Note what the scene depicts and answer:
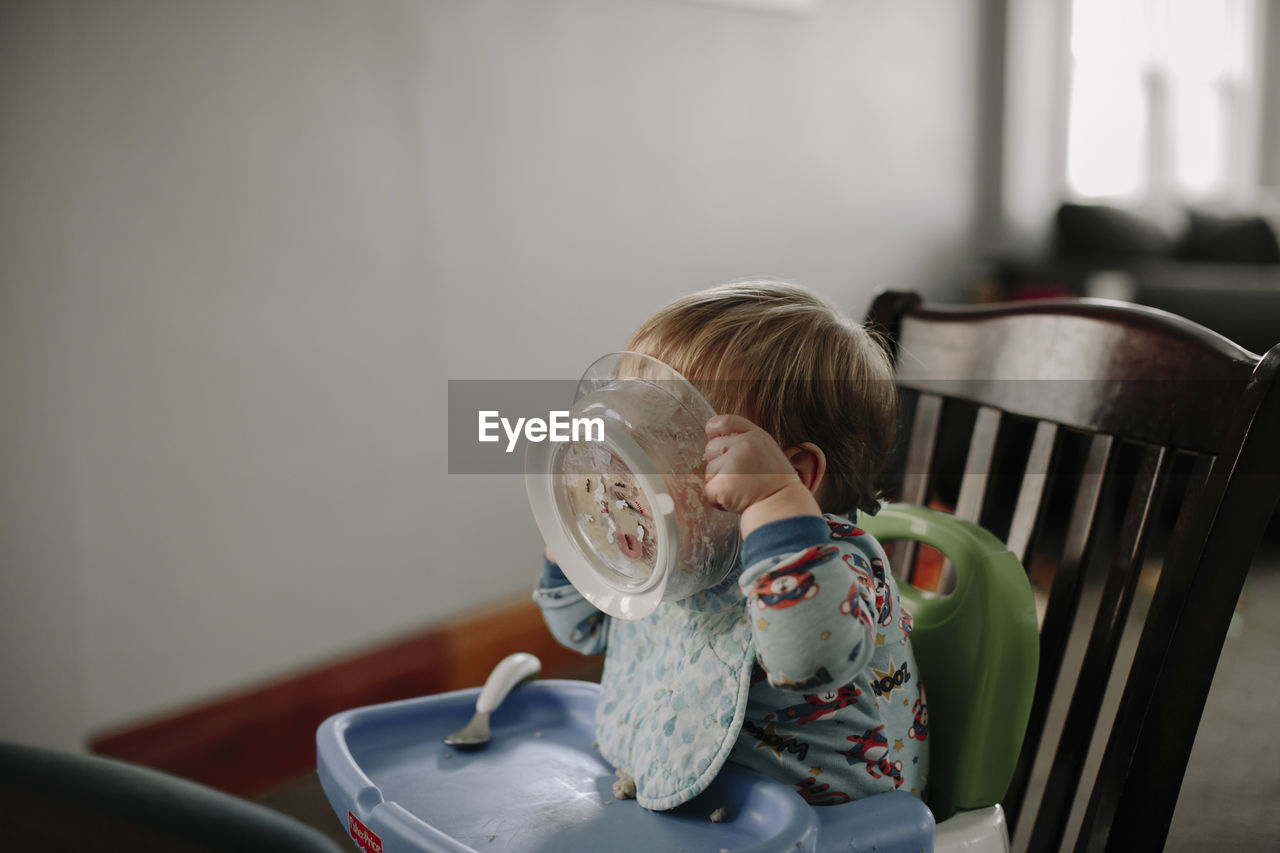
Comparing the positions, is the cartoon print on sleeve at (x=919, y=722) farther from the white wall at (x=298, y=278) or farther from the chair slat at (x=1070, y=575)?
the white wall at (x=298, y=278)

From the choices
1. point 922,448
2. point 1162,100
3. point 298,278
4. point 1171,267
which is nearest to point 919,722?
point 922,448

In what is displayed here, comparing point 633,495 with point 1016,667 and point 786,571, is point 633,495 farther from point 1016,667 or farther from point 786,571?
point 1016,667

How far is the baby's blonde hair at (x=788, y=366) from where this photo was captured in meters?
0.60

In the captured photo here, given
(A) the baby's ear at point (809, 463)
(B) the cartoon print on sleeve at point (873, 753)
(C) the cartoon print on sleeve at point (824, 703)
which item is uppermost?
(A) the baby's ear at point (809, 463)

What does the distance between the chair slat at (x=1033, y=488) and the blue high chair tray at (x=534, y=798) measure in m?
0.23

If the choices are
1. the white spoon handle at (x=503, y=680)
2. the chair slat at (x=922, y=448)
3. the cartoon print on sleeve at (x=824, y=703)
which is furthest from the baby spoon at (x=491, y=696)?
the chair slat at (x=922, y=448)

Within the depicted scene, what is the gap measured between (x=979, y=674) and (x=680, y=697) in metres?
0.18

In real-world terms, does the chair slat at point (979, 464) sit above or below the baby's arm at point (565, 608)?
above

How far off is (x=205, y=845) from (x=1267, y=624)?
2.25 m

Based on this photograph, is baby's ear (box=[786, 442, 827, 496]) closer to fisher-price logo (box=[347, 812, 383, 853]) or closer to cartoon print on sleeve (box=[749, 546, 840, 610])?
cartoon print on sleeve (box=[749, 546, 840, 610])

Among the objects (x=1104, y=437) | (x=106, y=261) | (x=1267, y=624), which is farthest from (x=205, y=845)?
(x=1267, y=624)

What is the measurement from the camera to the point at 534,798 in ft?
2.06

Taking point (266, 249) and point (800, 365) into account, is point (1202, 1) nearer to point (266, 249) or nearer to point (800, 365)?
point (266, 249)

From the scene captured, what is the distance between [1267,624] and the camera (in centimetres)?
201
